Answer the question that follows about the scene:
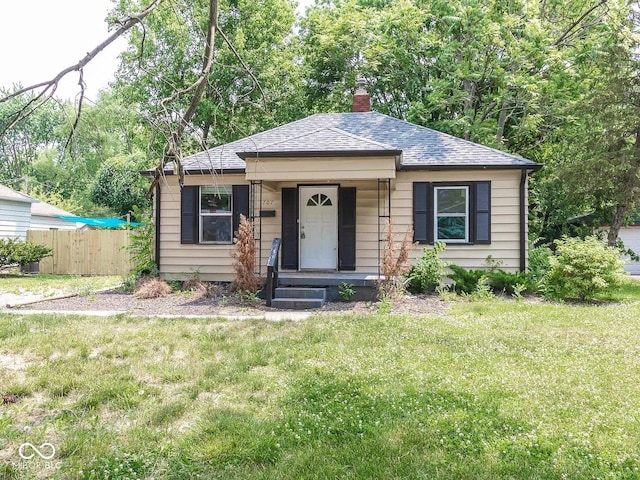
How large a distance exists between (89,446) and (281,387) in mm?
1506

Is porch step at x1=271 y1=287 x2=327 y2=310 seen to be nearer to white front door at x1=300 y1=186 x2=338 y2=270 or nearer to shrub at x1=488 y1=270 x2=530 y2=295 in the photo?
white front door at x1=300 y1=186 x2=338 y2=270

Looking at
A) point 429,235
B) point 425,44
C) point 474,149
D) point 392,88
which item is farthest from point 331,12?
point 429,235

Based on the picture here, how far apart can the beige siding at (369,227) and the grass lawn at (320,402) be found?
4.29 metres

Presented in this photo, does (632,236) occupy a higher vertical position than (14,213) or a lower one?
lower

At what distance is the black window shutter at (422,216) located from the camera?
409 inches

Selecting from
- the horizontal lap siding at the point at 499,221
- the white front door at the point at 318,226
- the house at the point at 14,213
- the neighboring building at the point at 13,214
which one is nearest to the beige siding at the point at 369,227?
the horizontal lap siding at the point at 499,221

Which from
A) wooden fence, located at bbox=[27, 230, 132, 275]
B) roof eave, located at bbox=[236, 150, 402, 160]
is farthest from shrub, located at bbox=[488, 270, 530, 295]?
wooden fence, located at bbox=[27, 230, 132, 275]

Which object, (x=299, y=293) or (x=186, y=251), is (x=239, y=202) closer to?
(x=186, y=251)

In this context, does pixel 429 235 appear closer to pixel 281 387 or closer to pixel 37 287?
pixel 281 387

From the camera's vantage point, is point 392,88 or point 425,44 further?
point 392,88

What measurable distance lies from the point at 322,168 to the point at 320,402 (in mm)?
5845

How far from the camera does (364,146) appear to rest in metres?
8.80

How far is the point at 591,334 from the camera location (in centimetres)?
590

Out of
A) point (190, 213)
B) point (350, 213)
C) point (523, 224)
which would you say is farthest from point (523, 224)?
point (190, 213)
